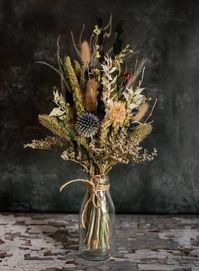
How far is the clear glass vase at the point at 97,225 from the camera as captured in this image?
4.46 feet

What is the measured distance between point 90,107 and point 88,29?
50 cm

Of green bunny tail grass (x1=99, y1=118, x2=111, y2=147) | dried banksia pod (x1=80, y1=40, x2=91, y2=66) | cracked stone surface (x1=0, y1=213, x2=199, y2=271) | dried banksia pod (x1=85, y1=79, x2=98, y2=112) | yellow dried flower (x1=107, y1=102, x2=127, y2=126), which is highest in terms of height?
dried banksia pod (x1=80, y1=40, x2=91, y2=66)

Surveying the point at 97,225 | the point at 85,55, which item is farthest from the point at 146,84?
the point at 97,225

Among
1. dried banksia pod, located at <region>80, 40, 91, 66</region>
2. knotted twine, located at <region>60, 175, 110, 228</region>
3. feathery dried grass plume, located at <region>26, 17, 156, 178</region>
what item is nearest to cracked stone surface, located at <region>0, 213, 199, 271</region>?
→ knotted twine, located at <region>60, 175, 110, 228</region>

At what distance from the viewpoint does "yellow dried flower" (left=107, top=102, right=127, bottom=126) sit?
1254 millimetres

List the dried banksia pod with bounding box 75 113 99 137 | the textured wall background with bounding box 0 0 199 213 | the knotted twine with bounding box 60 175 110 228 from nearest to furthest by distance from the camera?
the dried banksia pod with bounding box 75 113 99 137, the knotted twine with bounding box 60 175 110 228, the textured wall background with bounding box 0 0 199 213

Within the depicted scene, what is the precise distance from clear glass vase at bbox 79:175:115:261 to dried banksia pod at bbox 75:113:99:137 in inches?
6.8

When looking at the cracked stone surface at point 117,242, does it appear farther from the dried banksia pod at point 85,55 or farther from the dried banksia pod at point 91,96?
the dried banksia pod at point 85,55

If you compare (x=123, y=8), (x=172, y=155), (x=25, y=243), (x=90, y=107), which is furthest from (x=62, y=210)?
(x=123, y=8)

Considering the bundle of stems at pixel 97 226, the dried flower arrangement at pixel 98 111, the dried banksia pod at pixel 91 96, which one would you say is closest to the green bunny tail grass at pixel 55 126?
the dried flower arrangement at pixel 98 111

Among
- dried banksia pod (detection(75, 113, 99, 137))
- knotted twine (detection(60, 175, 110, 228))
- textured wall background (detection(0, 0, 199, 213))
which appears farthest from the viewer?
textured wall background (detection(0, 0, 199, 213))

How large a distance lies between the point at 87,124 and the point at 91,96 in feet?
0.28

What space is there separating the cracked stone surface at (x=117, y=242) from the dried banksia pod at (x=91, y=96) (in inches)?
18.4

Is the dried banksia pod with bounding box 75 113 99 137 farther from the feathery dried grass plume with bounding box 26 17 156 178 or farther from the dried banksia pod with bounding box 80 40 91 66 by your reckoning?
the dried banksia pod with bounding box 80 40 91 66
